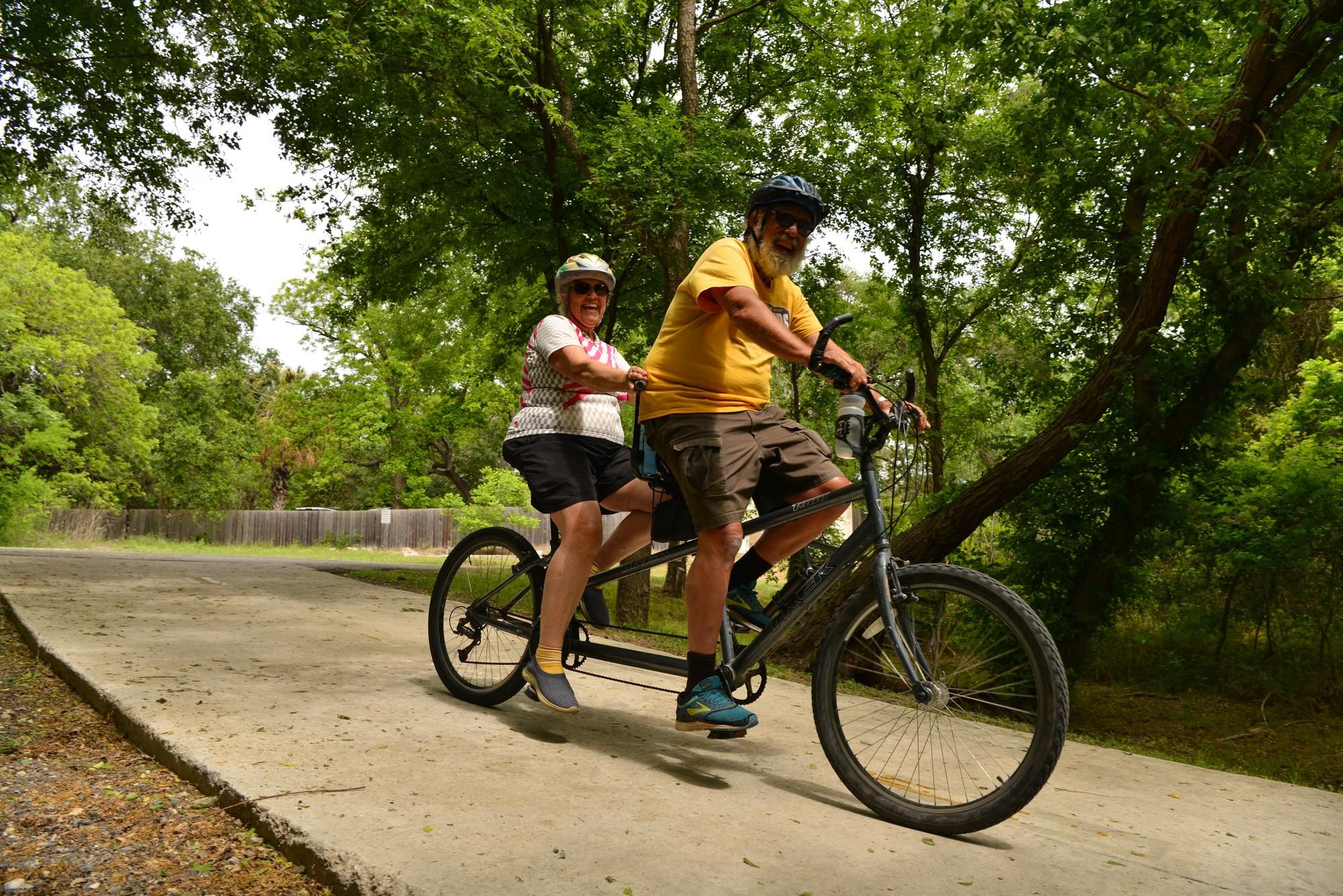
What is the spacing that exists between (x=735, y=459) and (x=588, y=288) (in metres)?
1.15

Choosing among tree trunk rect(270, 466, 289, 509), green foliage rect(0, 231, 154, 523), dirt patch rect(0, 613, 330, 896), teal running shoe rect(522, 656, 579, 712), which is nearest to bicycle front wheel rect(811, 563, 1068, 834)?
teal running shoe rect(522, 656, 579, 712)

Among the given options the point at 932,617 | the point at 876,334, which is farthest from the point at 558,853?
the point at 876,334

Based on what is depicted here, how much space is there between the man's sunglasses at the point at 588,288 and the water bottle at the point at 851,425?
1285 mm

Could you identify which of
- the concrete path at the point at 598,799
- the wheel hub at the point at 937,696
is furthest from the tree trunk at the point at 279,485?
the wheel hub at the point at 937,696

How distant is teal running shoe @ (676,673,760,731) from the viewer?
3074mm

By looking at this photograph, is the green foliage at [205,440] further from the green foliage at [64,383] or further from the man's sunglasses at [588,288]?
the man's sunglasses at [588,288]

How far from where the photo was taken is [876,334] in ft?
71.3

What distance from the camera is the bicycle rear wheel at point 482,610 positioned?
157 inches

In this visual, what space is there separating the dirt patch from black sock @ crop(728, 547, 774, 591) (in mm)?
1846

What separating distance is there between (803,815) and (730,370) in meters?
1.55

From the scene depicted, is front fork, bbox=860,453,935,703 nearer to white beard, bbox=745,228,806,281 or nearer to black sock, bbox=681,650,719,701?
A: black sock, bbox=681,650,719,701

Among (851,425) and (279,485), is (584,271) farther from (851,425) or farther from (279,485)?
(279,485)

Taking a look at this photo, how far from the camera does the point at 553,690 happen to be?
349cm

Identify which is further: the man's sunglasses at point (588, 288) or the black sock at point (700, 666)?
the man's sunglasses at point (588, 288)
